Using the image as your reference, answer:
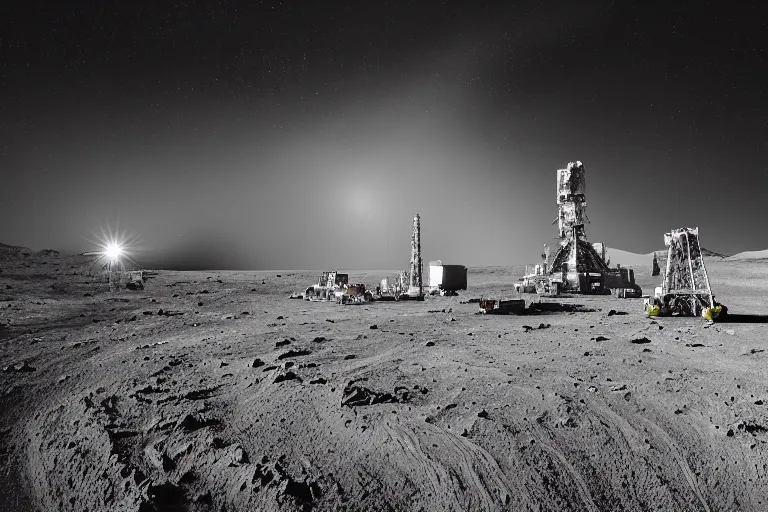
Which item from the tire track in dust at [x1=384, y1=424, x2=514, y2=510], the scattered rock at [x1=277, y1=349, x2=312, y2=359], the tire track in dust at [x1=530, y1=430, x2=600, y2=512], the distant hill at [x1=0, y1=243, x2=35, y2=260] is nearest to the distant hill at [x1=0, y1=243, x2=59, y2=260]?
the distant hill at [x1=0, y1=243, x2=35, y2=260]

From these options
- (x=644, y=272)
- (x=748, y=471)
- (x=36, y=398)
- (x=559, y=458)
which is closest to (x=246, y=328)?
(x=36, y=398)

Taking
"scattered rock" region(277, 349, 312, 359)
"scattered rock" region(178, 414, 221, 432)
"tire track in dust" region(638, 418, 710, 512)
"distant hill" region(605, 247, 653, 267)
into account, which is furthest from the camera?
"distant hill" region(605, 247, 653, 267)

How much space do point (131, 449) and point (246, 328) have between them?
9.33m

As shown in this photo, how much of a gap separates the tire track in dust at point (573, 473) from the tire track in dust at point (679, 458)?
1473mm

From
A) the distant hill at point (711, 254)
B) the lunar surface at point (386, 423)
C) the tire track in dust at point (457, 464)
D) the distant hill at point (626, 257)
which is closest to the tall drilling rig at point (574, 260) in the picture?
the lunar surface at point (386, 423)

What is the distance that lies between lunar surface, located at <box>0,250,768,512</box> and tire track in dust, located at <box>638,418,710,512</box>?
30 millimetres

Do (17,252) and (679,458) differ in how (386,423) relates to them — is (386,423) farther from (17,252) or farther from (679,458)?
(17,252)

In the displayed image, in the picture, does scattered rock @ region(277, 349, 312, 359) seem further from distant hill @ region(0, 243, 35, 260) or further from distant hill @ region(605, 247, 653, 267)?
distant hill @ region(605, 247, 653, 267)

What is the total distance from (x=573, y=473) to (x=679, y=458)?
1.74 metres

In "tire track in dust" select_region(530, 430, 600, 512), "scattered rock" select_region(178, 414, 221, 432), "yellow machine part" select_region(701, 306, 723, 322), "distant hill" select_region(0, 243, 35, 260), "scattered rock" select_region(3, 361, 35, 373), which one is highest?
"distant hill" select_region(0, 243, 35, 260)

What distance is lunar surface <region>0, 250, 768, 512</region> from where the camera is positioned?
18.0ft

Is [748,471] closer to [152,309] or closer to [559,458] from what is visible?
[559,458]

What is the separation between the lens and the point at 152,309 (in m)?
20.8

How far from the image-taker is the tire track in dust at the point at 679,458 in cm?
548
